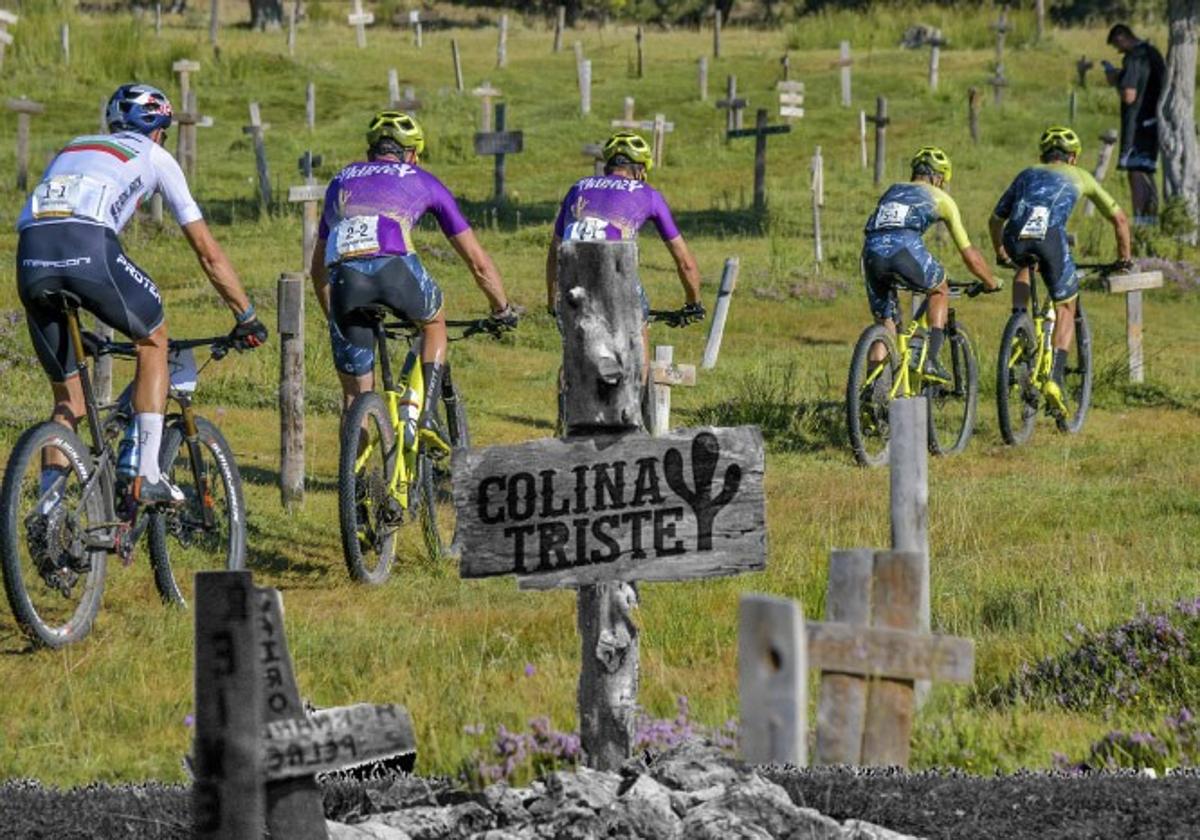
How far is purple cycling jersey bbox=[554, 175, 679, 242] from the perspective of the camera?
1211cm

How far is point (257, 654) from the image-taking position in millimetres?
4691

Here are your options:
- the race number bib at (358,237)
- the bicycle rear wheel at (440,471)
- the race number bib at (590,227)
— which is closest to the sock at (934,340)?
the race number bib at (590,227)

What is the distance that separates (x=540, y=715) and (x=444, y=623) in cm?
225

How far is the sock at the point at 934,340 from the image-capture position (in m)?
14.5

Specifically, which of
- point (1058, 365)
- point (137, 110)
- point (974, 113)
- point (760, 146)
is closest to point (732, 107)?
point (974, 113)

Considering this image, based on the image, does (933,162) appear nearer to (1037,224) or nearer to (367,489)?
(1037,224)

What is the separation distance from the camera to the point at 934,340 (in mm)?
14555

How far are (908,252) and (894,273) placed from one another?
7.0 inches

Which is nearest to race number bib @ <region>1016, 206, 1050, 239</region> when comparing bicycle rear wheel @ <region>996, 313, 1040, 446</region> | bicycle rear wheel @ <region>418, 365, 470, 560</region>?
bicycle rear wheel @ <region>996, 313, 1040, 446</region>

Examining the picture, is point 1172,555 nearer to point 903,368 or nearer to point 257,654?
point 903,368

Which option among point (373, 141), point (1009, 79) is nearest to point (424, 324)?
point (373, 141)

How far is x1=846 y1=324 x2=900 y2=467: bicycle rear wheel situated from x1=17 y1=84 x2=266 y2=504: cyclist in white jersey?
568cm

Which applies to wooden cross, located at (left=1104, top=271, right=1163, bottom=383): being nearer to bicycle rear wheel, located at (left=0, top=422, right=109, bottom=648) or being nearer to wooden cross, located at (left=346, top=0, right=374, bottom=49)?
bicycle rear wheel, located at (left=0, top=422, right=109, bottom=648)

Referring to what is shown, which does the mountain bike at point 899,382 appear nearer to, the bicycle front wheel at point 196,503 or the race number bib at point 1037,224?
the race number bib at point 1037,224
